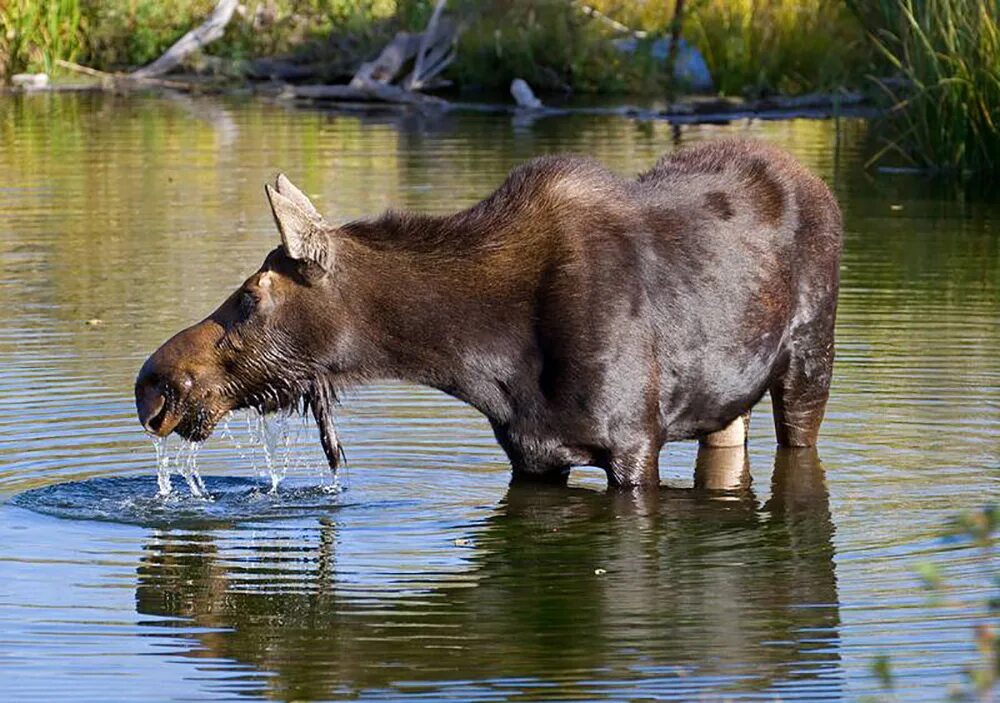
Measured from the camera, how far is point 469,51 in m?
30.6

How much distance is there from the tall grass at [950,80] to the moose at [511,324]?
9.30m

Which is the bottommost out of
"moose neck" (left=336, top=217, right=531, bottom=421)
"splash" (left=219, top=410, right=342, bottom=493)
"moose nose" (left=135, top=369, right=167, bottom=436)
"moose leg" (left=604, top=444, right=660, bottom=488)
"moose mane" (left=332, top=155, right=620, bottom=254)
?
"splash" (left=219, top=410, right=342, bottom=493)

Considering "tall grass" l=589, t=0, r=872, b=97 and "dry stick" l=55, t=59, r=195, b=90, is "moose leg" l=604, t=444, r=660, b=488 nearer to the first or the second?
"tall grass" l=589, t=0, r=872, b=97

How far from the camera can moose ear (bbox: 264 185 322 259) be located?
26.0 ft

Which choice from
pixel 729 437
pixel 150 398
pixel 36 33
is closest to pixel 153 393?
→ pixel 150 398

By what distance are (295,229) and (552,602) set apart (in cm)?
174

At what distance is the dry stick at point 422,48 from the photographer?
29.9 m

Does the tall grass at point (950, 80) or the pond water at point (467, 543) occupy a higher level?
the tall grass at point (950, 80)

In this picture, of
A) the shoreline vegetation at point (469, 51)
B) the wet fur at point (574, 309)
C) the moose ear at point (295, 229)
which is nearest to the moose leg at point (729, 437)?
the wet fur at point (574, 309)

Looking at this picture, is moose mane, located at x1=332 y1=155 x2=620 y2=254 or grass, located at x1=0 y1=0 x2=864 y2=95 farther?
grass, located at x1=0 y1=0 x2=864 y2=95

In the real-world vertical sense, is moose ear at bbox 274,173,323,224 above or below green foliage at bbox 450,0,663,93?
above

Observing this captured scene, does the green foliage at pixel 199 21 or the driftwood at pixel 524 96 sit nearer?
the driftwood at pixel 524 96

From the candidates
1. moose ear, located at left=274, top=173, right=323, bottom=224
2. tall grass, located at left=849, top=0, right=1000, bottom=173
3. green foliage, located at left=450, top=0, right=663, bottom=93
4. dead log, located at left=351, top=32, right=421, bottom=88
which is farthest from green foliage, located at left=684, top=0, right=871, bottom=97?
moose ear, located at left=274, top=173, right=323, bottom=224

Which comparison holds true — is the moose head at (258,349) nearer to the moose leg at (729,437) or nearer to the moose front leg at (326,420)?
the moose front leg at (326,420)
